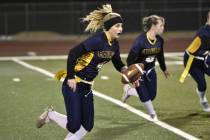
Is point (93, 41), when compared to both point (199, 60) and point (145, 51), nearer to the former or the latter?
point (145, 51)

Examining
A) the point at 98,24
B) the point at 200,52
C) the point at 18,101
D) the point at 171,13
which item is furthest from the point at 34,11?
the point at 98,24

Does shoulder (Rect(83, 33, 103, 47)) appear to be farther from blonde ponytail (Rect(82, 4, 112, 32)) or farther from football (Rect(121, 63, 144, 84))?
football (Rect(121, 63, 144, 84))

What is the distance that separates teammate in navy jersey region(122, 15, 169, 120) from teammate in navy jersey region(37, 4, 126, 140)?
188cm

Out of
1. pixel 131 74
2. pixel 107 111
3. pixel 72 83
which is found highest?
pixel 72 83

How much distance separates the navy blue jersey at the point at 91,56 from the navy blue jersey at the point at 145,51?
1847 mm

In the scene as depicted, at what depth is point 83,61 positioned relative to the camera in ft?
22.4

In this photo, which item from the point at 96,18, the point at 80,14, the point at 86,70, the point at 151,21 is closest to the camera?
the point at 86,70

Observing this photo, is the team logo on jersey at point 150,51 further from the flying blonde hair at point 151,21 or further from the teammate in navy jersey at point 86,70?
the teammate in navy jersey at point 86,70

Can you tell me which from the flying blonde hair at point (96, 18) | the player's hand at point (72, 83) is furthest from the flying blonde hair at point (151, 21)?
the player's hand at point (72, 83)

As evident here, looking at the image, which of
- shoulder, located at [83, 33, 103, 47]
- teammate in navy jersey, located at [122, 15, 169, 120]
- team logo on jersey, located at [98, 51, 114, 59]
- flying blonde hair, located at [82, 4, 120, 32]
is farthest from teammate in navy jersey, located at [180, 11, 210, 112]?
shoulder, located at [83, 33, 103, 47]

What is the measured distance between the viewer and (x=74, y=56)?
659 cm

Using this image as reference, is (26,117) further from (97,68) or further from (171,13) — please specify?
(171,13)

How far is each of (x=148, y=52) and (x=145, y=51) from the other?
0.06m

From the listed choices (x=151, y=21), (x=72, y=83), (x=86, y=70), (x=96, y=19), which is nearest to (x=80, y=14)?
(x=151, y=21)
